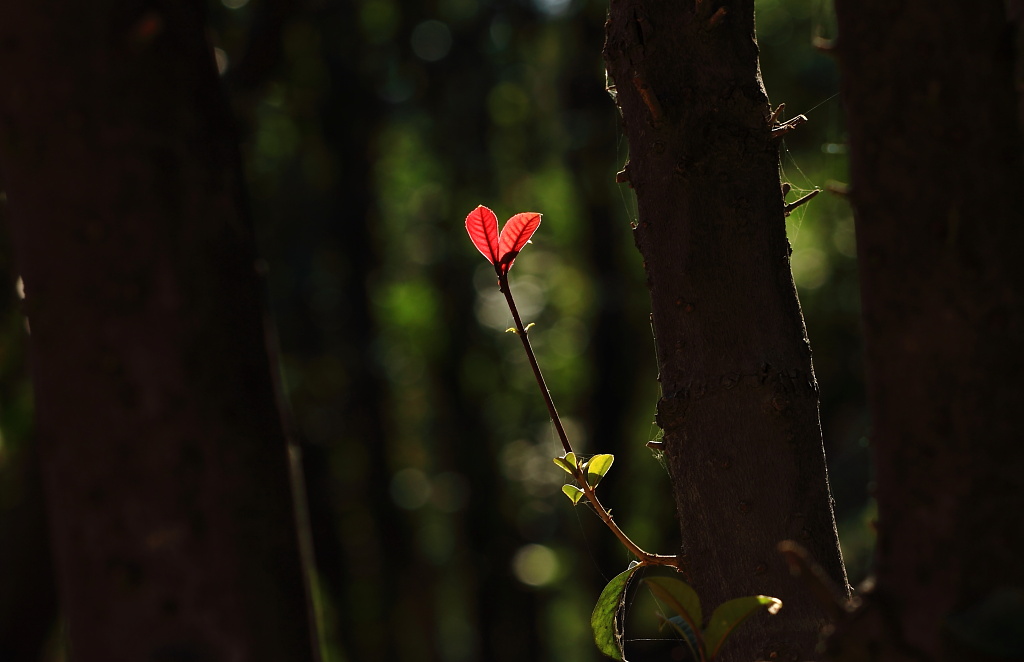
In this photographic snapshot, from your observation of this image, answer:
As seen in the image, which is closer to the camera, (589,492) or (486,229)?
(589,492)

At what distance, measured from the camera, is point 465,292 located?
39.1ft

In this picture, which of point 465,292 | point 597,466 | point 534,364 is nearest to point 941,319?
point 534,364

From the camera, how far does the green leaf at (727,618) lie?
3.25 ft

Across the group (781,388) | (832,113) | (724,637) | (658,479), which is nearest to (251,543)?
(724,637)

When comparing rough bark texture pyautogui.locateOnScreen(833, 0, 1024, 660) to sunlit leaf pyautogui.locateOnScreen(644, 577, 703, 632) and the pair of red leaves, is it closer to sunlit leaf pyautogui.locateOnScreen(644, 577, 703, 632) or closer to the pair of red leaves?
sunlit leaf pyautogui.locateOnScreen(644, 577, 703, 632)

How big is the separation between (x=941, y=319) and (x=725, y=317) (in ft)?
1.57

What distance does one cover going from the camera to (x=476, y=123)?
33.5 ft

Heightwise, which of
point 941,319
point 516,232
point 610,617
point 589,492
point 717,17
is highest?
point 717,17

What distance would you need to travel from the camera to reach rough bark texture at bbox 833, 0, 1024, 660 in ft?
2.41

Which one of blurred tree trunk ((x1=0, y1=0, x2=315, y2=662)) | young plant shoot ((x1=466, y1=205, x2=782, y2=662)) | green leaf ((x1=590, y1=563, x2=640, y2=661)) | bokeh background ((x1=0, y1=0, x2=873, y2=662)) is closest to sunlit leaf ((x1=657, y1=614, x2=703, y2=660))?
young plant shoot ((x1=466, y1=205, x2=782, y2=662))

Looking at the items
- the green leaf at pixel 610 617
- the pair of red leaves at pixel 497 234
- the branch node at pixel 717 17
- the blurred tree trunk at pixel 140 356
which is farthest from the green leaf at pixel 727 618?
the branch node at pixel 717 17

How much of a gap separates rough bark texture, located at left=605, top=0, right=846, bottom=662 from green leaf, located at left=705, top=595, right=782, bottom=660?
19cm

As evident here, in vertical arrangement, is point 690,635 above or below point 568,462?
below

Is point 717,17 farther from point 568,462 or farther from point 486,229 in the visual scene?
point 568,462
